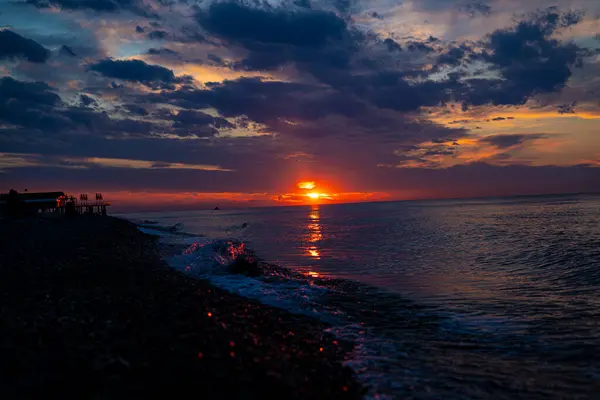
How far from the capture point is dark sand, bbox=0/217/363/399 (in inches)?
236

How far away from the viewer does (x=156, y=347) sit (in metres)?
7.38

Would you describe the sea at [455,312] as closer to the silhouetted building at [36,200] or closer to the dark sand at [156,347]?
the dark sand at [156,347]

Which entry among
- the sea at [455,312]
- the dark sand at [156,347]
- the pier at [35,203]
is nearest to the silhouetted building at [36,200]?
the pier at [35,203]

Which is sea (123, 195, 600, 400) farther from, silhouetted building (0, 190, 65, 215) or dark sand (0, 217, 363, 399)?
silhouetted building (0, 190, 65, 215)

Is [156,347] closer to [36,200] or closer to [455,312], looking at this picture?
[455,312]

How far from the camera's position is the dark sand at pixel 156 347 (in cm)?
599

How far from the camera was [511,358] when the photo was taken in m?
9.44

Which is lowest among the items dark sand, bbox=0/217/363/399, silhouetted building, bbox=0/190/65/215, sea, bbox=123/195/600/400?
sea, bbox=123/195/600/400

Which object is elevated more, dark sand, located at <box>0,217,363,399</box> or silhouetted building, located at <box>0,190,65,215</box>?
silhouetted building, located at <box>0,190,65,215</box>

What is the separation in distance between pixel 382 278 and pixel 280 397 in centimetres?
1602

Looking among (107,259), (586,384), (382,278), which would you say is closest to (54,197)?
(107,259)

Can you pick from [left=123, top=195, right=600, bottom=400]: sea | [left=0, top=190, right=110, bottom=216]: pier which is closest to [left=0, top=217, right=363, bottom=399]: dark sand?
[left=123, top=195, right=600, bottom=400]: sea

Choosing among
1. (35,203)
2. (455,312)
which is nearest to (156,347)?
(455,312)

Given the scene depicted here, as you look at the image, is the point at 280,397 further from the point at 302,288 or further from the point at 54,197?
the point at 54,197
